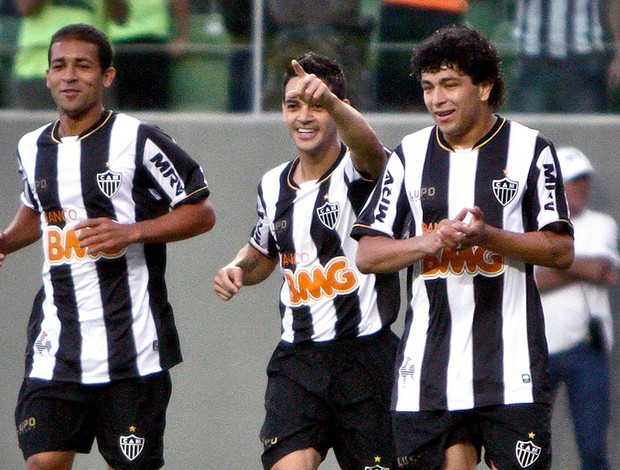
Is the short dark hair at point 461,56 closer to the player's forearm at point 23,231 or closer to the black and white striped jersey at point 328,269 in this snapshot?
the black and white striped jersey at point 328,269

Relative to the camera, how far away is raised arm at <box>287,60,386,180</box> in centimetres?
454

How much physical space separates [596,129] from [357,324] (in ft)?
6.84

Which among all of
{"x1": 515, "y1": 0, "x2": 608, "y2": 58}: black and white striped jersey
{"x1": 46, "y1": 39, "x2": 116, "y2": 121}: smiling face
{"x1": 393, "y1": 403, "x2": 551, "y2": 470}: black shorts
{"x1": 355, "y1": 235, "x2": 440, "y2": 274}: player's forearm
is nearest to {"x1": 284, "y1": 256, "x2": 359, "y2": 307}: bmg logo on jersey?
{"x1": 355, "y1": 235, "x2": 440, "y2": 274}: player's forearm

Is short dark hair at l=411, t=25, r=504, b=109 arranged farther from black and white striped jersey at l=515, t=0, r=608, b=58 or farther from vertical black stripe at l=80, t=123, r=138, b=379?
black and white striped jersey at l=515, t=0, r=608, b=58

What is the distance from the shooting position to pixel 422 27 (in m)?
6.62

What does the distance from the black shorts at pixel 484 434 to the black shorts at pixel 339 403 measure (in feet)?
1.67

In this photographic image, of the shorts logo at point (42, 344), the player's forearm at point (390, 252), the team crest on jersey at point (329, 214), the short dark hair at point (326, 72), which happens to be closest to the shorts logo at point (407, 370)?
the player's forearm at point (390, 252)

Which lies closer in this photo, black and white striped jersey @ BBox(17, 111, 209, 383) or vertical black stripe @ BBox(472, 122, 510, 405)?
vertical black stripe @ BBox(472, 122, 510, 405)

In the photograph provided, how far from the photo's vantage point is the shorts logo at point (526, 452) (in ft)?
14.3

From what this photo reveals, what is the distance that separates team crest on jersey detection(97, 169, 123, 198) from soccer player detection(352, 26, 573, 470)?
1.17m

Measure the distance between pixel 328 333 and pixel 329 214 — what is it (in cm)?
48

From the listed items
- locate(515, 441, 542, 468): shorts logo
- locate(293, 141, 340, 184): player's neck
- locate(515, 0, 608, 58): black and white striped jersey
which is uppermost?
locate(515, 0, 608, 58): black and white striped jersey

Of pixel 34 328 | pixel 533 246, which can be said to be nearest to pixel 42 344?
pixel 34 328

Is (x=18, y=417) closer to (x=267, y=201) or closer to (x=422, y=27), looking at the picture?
(x=267, y=201)
